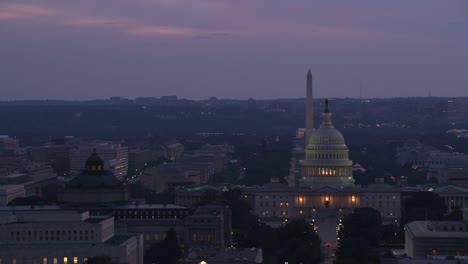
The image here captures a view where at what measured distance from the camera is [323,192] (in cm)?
12706

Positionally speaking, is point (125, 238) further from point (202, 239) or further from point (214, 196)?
point (214, 196)

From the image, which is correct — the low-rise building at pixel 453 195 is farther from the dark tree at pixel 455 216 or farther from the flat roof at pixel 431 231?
the flat roof at pixel 431 231

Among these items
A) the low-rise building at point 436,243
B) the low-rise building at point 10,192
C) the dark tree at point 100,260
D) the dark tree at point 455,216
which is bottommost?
the dark tree at point 455,216

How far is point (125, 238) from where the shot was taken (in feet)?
253

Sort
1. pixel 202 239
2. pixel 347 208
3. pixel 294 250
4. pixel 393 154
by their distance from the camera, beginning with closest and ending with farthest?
pixel 294 250, pixel 202 239, pixel 347 208, pixel 393 154

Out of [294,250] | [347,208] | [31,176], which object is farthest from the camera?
[31,176]

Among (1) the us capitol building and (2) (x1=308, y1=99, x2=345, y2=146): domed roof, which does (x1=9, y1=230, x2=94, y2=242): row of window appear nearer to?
(1) the us capitol building

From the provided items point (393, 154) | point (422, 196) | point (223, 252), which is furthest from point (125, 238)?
point (393, 154)

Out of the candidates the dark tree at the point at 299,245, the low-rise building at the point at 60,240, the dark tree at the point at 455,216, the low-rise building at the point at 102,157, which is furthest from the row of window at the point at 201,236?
the low-rise building at the point at 102,157

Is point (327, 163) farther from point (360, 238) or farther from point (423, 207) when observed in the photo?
point (360, 238)

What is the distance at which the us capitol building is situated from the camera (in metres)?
124

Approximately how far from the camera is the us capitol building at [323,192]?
12394 centimetres

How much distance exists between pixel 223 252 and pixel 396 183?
71.0m

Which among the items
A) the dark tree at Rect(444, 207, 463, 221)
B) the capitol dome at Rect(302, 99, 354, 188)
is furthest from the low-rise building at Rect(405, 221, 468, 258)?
the capitol dome at Rect(302, 99, 354, 188)
